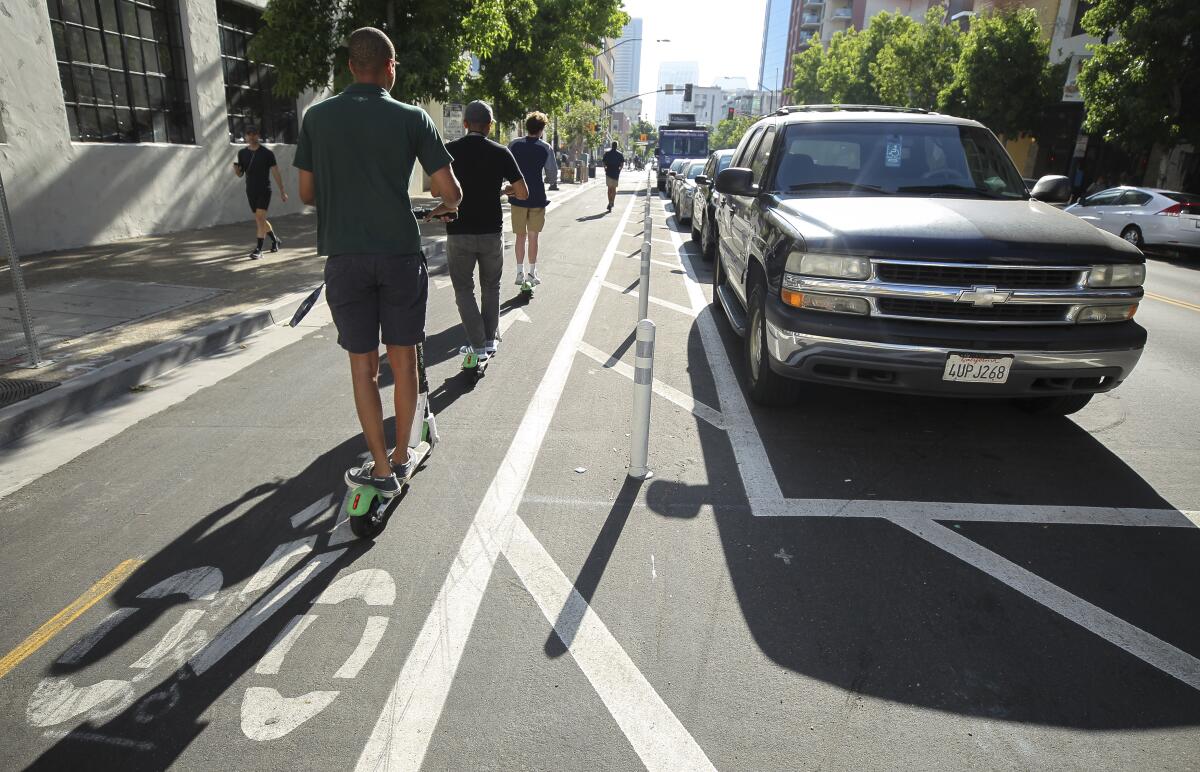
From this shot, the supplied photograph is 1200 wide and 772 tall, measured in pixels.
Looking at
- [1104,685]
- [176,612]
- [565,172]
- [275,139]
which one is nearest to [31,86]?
[275,139]

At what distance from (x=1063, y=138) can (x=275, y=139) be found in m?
31.4

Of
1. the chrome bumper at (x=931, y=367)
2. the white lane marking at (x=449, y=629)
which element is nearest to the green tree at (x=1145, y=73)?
the chrome bumper at (x=931, y=367)

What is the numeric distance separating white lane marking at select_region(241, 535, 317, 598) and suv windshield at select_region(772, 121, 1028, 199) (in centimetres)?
425

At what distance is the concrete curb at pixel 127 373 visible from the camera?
478cm

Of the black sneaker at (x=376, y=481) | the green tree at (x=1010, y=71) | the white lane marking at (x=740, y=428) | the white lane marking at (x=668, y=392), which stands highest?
the green tree at (x=1010, y=71)

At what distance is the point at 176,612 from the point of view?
10.0 feet

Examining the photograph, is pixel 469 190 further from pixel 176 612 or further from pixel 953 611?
pixel 953 611

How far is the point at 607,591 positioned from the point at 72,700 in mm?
1952

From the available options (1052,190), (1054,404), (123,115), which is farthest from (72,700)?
(123,115)

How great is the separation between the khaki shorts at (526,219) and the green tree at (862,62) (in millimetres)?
41431

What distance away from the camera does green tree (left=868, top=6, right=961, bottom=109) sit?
35969 mm

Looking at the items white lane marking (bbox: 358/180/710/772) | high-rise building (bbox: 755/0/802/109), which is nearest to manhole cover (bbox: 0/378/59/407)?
white lane marking (bbox: 358/180/710/772)

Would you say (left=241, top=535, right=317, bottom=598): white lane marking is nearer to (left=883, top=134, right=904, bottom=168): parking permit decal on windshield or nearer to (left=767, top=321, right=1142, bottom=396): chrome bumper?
(left=767, top=321, right=1142, bottom=396): chrome bumper

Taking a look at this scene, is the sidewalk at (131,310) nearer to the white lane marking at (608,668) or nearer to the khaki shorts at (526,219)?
the khaki shorts at (526,219)
